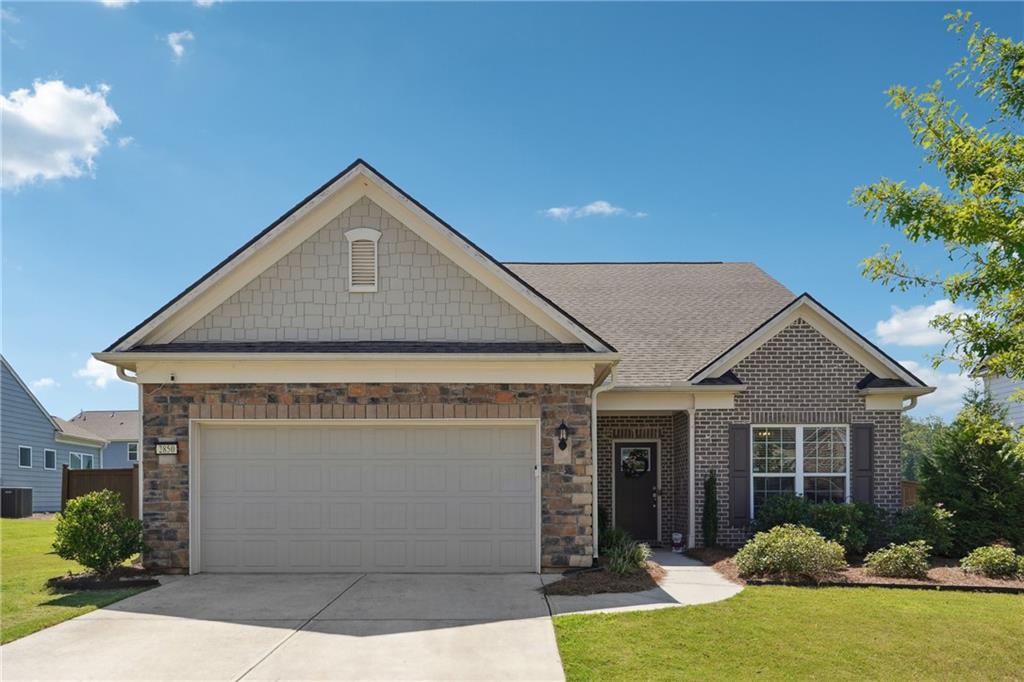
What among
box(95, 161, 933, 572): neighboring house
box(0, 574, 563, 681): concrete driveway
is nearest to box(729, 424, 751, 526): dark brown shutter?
box(95, 161, 933, 572): neighboring house

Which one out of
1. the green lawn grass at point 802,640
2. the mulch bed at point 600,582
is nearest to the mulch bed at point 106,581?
the mulch bed at point 600,582

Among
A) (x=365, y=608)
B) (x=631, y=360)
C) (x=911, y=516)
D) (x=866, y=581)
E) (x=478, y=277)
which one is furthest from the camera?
(x=631, y=360)

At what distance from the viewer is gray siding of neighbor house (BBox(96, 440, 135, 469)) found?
39.5 meters

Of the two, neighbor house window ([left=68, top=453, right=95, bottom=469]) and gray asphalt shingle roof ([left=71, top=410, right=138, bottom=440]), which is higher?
gray asphalt shingle roof ([left=71, top=410, right=138, bottom=440])

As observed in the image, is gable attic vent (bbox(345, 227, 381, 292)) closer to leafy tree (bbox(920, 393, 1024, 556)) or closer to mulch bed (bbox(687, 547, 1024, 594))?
mulch bed (bbox(687, 547, 1024, 594))

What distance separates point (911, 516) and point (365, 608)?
381 inches

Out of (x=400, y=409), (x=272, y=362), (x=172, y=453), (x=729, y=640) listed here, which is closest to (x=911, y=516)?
(x=729, y=640)

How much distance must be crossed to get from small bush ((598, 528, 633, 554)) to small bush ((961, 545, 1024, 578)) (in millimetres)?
5336

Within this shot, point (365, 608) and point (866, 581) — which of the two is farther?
point (866, 581)

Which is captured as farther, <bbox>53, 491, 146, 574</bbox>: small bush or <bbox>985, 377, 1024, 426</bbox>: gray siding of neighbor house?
<bbox>985, 377, 1024, 426</bbox>: gray siding of neighbor house

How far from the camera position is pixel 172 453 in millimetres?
11492

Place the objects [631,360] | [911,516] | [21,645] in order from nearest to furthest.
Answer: [21,645] < [911,516] < [631,360]

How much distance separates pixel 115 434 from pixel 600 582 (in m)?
36.5

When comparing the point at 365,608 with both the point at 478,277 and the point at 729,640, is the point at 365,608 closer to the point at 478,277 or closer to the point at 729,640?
the point at 729,640
